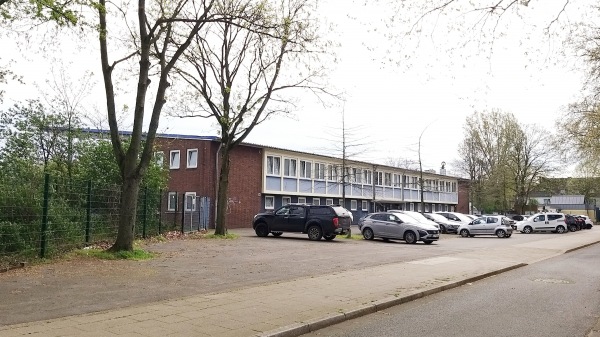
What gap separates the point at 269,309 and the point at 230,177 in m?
28.8

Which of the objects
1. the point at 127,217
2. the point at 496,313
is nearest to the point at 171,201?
the point at 127,217

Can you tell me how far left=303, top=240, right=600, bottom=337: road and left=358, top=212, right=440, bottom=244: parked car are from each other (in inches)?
462

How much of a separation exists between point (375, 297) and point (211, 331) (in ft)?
13.0

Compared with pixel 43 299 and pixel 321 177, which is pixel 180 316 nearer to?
pixel 43 299

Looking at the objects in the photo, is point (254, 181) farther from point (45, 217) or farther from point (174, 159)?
point (45, 217)

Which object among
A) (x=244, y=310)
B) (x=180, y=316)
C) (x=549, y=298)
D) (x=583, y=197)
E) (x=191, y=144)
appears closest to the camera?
(x=180, y=316)

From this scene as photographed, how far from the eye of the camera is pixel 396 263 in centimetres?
1596

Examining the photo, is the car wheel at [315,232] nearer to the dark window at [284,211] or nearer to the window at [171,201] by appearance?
the dark window at [284,211]

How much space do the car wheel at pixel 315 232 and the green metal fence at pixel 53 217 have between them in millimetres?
9572

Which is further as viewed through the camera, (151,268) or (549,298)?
(151,268)

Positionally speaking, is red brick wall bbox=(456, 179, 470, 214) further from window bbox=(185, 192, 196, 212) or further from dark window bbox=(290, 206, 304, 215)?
dark window bbox=(290, 206, 304, 215)

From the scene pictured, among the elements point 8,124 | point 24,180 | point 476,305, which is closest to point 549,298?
point 476,305

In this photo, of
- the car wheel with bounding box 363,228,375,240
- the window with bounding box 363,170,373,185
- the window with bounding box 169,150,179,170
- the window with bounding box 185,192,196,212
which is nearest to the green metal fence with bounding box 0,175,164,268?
the window with bounding box 185,192,196,212

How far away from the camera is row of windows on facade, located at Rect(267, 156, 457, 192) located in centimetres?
4125
